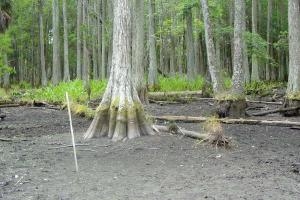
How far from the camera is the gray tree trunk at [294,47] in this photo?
15.1 meters

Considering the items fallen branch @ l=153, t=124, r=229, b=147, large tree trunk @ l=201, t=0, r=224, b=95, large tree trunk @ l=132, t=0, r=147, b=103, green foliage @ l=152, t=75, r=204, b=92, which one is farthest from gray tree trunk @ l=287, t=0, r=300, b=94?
green foliage @ l=152, t=75, r=204, b=92

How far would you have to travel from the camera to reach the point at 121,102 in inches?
427

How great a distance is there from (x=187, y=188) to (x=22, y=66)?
55.3m

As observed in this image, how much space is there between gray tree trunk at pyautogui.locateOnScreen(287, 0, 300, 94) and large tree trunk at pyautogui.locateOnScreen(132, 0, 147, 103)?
6.21m

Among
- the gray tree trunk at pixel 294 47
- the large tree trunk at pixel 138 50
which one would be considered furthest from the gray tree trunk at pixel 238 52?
the large tree trunk at pixel 138 50

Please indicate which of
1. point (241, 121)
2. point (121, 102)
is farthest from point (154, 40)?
point (121, 102)

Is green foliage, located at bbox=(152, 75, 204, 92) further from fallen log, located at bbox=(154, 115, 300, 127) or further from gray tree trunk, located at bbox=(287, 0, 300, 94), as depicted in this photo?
fallen log, located at bbox=(154, 115, 300, 127)

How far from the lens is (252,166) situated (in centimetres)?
822

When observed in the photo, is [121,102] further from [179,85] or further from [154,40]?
[154,40]

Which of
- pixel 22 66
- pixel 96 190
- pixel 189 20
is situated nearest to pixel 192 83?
pixel 189 20

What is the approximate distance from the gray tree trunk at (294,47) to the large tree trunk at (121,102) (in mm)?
6301

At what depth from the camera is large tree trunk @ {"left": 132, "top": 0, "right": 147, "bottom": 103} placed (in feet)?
61.9

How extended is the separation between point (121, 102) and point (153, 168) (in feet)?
9.98

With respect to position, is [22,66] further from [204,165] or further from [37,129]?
[204,165]
